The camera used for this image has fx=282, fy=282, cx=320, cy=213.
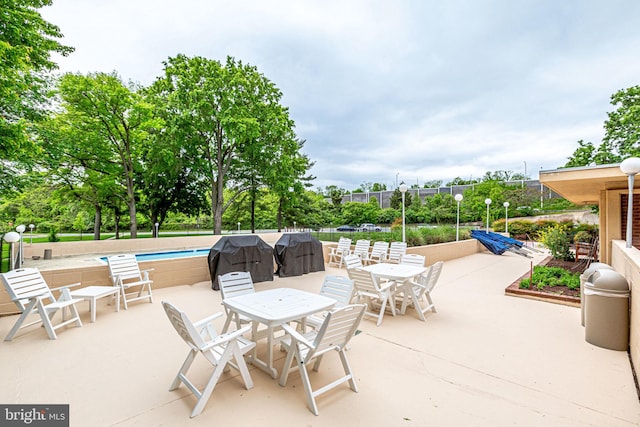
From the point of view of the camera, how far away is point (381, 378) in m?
2.78

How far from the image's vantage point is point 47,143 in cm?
1055

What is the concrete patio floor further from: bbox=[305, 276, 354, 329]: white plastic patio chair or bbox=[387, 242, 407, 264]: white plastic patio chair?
bbox=[387, 242, 407, 264]: white plastic patio chair

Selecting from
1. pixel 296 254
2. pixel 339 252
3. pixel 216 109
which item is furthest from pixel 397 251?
pixel 216 109

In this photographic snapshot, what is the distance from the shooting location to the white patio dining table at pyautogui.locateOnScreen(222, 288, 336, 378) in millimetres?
2607

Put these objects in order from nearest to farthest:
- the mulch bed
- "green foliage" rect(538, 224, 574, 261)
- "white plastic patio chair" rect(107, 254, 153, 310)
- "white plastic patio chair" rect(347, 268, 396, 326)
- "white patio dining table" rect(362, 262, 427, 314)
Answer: "white plastic patio chair" rect(347, 268, 396, 326) → "white patio dining table" rect(362, 262, 427, 314) → the mulch bed → "white plastic patio chair" rect(107, 254, 153, 310) → "green foliage" rect(538, 224, 574, 261)

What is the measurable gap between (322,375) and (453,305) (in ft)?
11.4

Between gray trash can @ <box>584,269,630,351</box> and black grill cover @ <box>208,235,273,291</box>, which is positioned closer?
gray trash can @ <box>584,269,630,351</box>

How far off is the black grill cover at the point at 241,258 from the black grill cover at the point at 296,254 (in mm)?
594

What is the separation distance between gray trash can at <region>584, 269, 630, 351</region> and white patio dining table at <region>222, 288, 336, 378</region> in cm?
327


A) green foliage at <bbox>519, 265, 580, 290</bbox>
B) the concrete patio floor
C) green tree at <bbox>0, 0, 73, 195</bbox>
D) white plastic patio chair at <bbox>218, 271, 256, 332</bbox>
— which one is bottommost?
the concrete patio floor

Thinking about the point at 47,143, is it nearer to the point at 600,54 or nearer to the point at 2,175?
the point at 2,175

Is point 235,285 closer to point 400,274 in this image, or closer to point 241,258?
point 400,274

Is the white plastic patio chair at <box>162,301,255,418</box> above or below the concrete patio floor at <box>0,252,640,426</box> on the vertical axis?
above

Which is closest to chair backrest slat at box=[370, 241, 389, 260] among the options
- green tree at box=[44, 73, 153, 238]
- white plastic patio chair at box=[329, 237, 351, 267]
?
white plastic patio chair at box=[329, 237, 351, 267]
